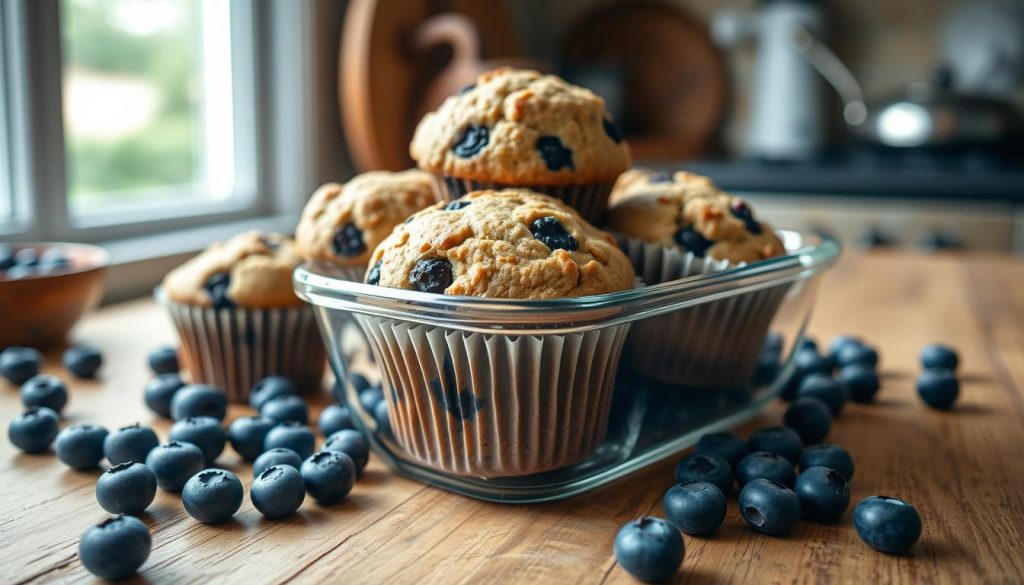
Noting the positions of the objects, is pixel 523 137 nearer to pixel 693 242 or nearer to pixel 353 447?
pixel 693 242

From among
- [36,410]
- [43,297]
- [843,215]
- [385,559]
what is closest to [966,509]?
[385,559]

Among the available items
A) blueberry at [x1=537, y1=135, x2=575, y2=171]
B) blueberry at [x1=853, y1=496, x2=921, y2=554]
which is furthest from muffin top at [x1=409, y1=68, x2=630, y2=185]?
blueberry at [x1=853, y1=496, x2=921, y2=554]

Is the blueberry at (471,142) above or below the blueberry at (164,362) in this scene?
above

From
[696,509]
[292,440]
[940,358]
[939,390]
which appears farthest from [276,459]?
[940,358]

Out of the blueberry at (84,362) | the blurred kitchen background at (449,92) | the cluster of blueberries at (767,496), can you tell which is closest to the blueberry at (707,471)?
the cluster of blueberries at (767,496)

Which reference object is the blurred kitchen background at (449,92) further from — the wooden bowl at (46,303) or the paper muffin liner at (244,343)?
the paper muffin liner at (244,343)
